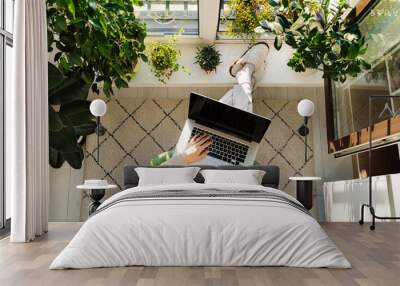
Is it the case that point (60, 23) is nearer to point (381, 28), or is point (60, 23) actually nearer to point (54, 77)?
point (54, 77)

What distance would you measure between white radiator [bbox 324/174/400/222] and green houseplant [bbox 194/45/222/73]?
2203 mm

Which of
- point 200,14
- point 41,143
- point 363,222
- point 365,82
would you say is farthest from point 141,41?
point 363,222

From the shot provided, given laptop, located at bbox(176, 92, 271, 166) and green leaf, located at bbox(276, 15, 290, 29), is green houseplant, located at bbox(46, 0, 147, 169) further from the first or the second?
green leaf, located at bbox(276, 15, 290, 29)

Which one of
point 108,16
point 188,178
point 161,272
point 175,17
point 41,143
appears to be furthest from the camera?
point 175,17

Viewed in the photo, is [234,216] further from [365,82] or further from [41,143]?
[365,82]

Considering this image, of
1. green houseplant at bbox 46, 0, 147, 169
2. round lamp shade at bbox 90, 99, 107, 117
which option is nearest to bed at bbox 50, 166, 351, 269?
green houseplant at bbox 46, 0, 147, 169

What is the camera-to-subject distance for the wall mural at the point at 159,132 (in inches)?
287

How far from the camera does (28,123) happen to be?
14.1ft

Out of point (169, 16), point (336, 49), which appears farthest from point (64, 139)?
point (336, 49)

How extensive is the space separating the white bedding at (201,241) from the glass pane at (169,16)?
388 centimetres

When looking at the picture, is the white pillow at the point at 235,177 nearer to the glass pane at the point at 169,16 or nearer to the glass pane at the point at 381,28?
the glass pane at the point at 381,28

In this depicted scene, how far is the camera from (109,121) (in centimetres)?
737

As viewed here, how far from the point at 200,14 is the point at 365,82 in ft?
6.54

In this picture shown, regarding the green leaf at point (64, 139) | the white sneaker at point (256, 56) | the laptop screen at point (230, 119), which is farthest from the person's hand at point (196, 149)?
the green leaf at point (64, 139)
